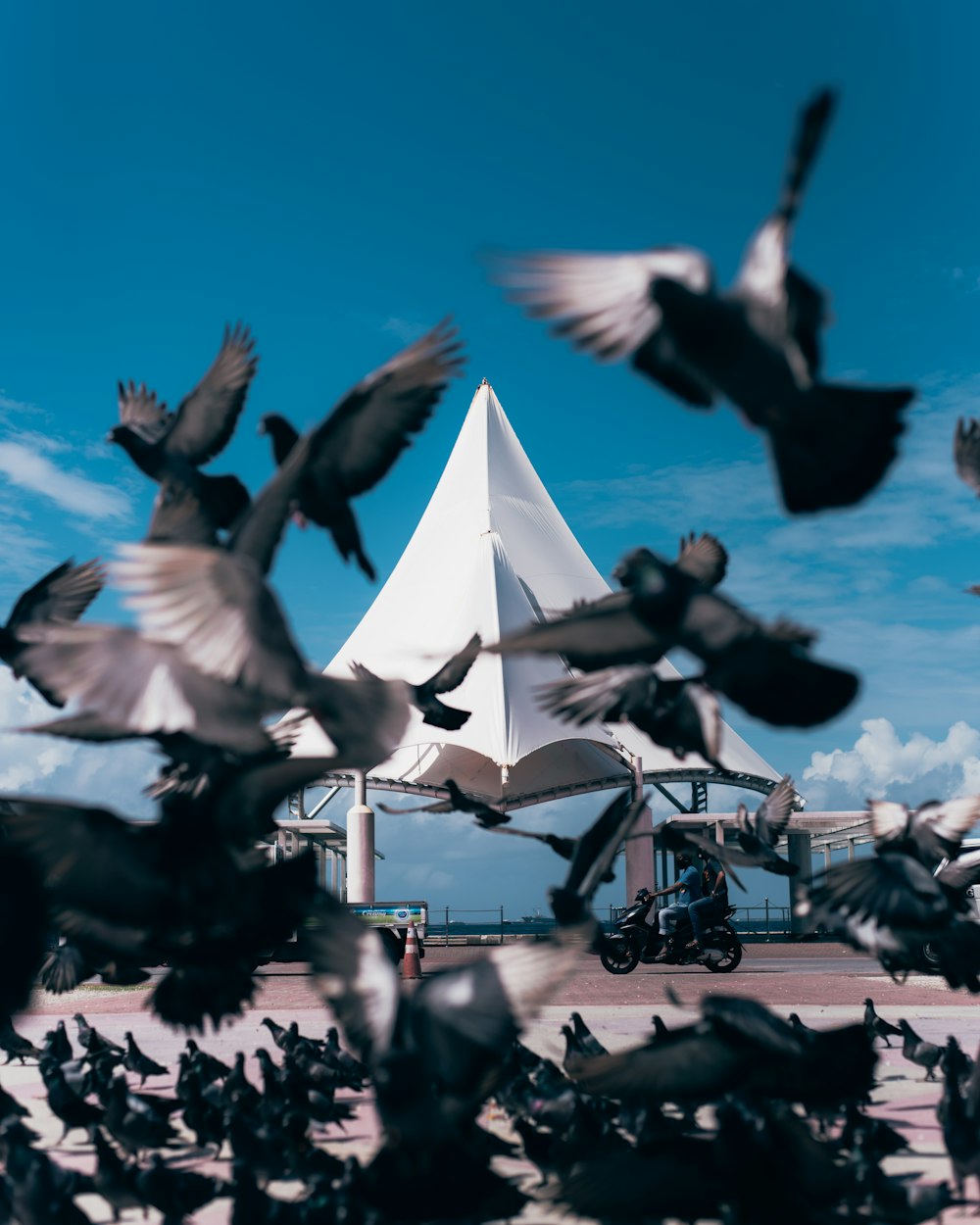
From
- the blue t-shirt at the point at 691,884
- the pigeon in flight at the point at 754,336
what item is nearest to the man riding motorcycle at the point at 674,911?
the blue t-shirt at the point at 691,884

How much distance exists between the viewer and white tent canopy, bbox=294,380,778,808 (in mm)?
39312

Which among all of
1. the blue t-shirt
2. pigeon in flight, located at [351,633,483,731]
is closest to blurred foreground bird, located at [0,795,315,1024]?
pigeon in flight, located at [351,633,483,731]

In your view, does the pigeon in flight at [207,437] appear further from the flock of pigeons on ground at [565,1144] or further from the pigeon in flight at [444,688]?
the flock of pigeons on ground at [565,1144]

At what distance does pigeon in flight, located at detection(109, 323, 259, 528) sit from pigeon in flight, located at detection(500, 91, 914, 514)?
1721mm

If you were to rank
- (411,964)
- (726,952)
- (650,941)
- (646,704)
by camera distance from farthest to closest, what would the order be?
(726,952)
(411,964)
(650,941)
(646,704)

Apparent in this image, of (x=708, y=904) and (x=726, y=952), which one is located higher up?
(x=708, y=904)

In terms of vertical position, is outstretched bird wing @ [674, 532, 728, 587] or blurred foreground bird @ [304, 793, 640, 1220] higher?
outstretched bird wing @ [674, 532, 728, 587]

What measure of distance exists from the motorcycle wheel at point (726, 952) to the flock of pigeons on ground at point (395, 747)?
44.8 ft

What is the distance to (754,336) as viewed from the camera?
122 inches

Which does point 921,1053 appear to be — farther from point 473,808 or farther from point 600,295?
point 600,295

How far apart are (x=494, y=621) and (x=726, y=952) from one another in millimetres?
23720

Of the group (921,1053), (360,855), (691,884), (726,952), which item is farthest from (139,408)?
(360,855)

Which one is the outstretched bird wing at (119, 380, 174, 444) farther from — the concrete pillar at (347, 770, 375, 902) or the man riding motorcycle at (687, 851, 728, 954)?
the concrete pillar at (347, 770, 375, 902)

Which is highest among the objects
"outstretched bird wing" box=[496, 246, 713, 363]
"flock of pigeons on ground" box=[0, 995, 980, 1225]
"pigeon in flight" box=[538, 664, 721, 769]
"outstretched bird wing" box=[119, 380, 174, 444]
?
"outstretched bird wing" box=[119, 380, 174, 444]
